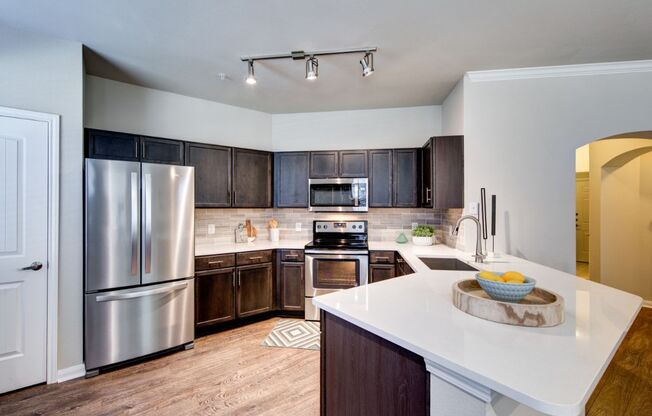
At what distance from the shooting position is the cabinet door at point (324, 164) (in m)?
3.74

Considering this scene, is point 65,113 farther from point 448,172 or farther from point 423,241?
point 423,241

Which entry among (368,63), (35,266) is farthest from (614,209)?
(35,266)

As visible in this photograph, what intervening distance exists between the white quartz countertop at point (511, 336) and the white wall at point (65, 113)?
7.33 ft

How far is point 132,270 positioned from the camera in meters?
2.46

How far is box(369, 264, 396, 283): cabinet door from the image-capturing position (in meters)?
3.25

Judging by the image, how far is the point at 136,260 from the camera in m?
2.46

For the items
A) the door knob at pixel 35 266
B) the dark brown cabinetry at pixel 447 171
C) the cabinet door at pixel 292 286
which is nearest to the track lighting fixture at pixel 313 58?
the dark brown cabinetry at pixel 447 171

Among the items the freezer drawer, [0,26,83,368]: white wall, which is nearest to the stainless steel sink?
the freezer drawer

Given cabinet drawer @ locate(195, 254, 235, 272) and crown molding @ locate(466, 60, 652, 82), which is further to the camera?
cabinet drawer @ locate(195, 254, 235, 272)

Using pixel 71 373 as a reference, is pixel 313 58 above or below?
above

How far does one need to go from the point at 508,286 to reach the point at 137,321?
2.84 meters

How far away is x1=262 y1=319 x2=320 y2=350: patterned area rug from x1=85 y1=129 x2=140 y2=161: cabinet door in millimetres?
2334

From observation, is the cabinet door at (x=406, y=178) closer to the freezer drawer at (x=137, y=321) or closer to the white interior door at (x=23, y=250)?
the freezer drawer at (x=137, y=321)

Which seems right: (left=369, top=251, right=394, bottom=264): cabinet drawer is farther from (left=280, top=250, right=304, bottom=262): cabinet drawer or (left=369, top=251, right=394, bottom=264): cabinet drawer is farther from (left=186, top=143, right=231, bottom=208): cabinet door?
(left=186, top=143, right=231, bottom=208): cabinet door
